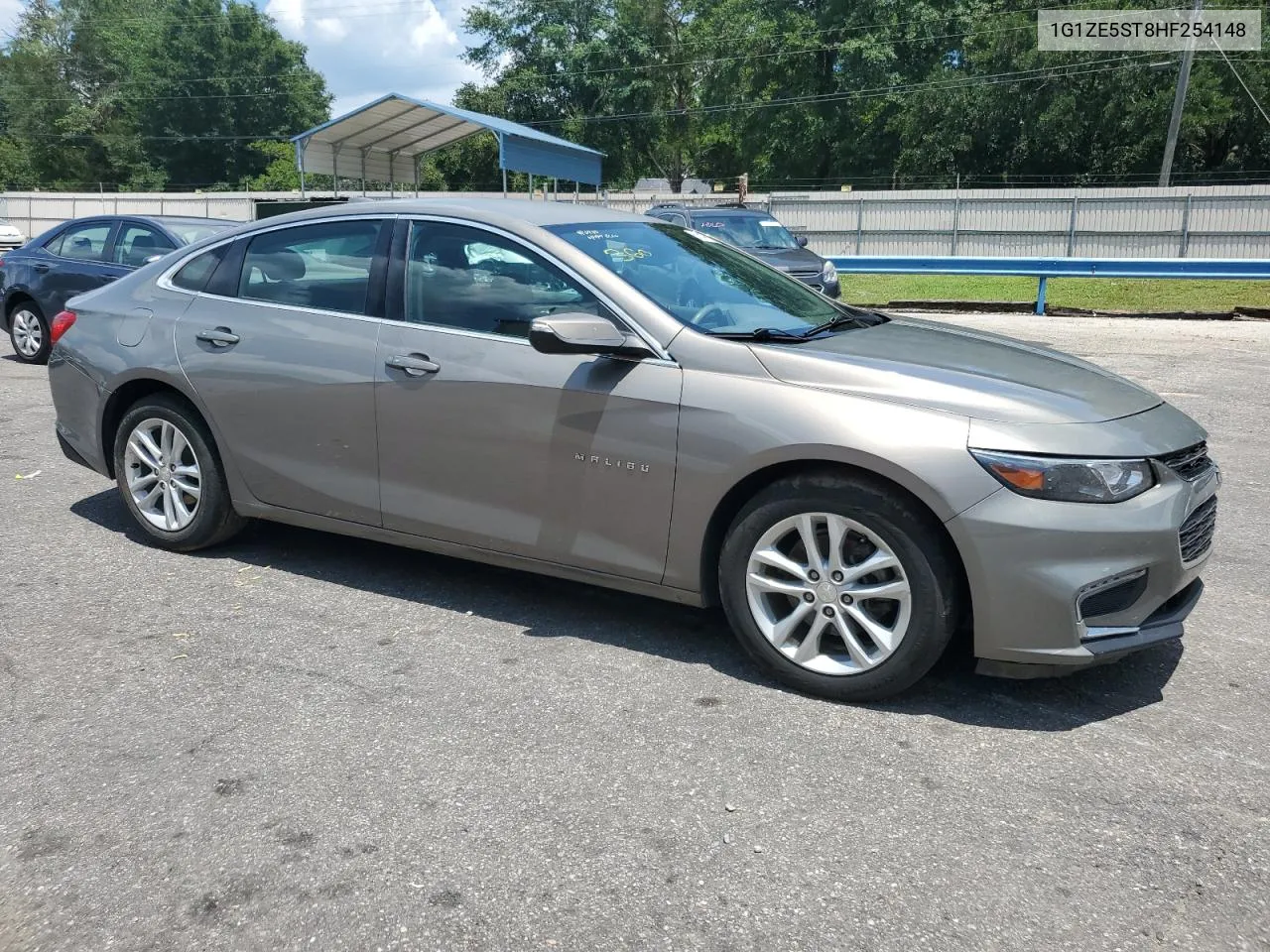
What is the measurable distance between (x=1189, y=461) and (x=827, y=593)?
50.9 inches

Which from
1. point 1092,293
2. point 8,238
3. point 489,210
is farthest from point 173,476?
point 8,238

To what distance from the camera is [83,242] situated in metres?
10.8

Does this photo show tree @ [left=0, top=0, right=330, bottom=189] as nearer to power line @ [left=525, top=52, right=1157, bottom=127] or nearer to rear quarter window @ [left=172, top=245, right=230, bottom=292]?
power line @ [left=525, top=52, right=1157, bottom=127]

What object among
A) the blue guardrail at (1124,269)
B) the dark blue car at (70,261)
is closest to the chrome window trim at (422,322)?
the dark blue car at (70,261)

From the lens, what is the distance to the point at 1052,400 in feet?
11.6

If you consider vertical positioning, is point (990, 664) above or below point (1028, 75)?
below

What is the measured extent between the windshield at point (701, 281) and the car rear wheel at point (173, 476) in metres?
2.02

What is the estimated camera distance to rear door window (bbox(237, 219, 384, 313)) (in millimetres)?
4566

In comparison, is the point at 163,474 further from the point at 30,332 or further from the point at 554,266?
the point at 30,332

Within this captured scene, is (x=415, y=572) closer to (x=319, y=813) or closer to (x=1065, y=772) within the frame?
(x=319, y=813)

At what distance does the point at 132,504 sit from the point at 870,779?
3831mm

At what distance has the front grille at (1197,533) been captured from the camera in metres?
3.49

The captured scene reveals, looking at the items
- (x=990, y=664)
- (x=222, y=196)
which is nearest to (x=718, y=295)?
(x=990, y=664)

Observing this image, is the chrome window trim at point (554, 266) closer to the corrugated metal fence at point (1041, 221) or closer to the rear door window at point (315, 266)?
the rear door window at point (315, 266)
